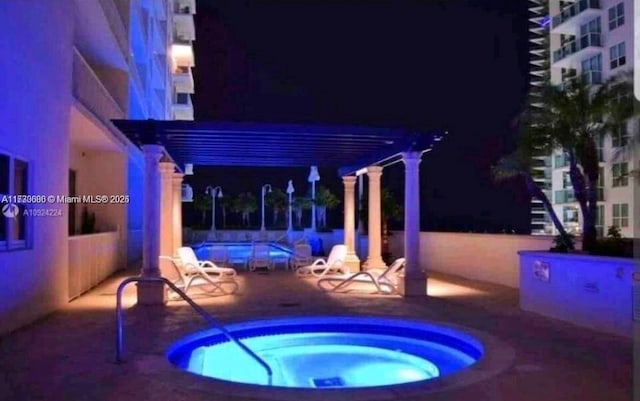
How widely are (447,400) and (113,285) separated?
34.0 feet

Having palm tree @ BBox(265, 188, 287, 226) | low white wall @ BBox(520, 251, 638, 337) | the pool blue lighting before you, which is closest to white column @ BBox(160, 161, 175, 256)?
the pool blue lighting

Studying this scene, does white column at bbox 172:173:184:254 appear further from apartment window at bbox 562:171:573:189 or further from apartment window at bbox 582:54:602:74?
apartment window at bbox 562:171:573:189

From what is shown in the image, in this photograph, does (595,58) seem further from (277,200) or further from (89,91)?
(89,91)

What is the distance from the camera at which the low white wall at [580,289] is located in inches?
292

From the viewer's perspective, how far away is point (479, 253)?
47.2 feet

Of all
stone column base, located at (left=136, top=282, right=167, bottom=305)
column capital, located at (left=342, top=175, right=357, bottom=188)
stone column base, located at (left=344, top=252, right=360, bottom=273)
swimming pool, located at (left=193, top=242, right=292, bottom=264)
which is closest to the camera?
stone column base, located at (left=136, top=282, right=167, bottom=305)

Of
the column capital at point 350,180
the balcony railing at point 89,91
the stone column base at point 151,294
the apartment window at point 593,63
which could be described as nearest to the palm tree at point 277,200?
the column capital at point 350,180

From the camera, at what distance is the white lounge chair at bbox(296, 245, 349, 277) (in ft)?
47.4

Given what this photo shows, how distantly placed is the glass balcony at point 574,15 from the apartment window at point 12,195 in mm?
32131

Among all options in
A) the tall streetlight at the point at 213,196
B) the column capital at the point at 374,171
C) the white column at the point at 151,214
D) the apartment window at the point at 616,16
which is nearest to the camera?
the white column at the point at 151,214

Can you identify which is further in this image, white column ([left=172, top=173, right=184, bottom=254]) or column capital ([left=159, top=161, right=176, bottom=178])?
white column ([left=172, top=173, right=184, bottom=254])

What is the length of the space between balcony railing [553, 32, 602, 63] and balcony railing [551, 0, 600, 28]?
149cm

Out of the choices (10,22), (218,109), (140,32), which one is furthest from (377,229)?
(218,109)

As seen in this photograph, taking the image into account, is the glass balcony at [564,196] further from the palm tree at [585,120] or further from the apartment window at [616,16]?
the palm tree at [585,120]
